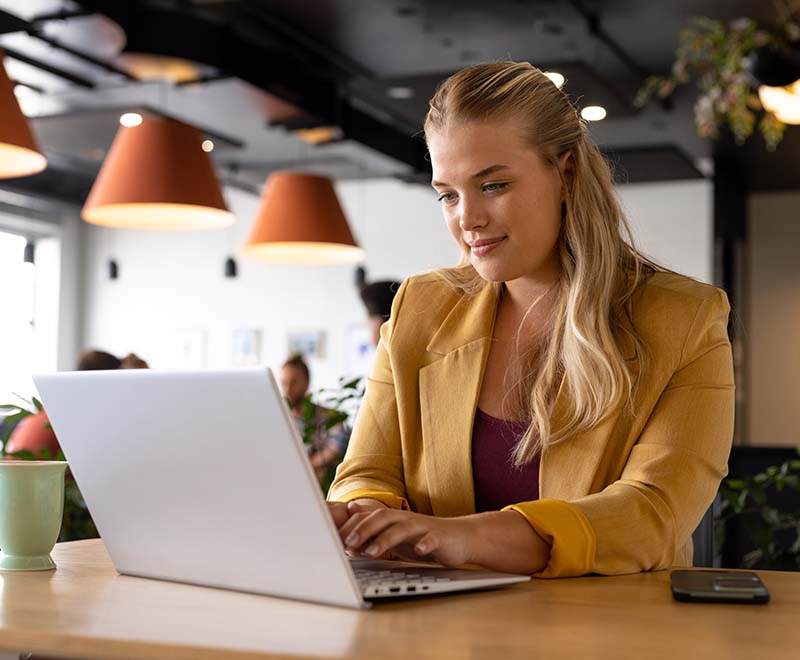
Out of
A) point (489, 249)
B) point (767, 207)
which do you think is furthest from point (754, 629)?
point (767, 207)

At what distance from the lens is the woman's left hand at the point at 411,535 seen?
131 centimetres

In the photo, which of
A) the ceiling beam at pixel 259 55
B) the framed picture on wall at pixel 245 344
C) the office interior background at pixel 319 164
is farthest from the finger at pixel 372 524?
the framed picture on wall at pixel 245 344

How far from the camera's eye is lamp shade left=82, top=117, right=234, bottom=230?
4.85 metres

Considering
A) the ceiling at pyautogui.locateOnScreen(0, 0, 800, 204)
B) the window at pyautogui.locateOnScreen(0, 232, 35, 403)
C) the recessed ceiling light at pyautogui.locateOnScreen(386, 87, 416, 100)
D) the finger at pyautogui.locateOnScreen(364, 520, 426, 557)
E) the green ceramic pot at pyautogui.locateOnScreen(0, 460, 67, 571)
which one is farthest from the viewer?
the window at pyautogui.locateOnScreen(0, 232, 35, 403)

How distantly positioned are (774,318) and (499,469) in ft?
30.1

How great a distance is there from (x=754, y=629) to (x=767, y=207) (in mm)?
9821

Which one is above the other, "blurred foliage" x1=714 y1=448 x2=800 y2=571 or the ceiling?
the ceiling

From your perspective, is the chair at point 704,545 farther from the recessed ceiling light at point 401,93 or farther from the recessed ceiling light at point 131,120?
the recessed ceiling light at point 401,93

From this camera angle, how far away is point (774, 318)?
10.3 metres

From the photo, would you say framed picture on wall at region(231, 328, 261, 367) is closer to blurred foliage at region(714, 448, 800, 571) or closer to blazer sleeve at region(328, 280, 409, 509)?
blurred foliage at region(714, 448, 800, 571)

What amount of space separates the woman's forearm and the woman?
0.21ft

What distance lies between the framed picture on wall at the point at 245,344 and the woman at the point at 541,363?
986cm

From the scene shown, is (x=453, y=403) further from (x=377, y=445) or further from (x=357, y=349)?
(x=357, y=349)

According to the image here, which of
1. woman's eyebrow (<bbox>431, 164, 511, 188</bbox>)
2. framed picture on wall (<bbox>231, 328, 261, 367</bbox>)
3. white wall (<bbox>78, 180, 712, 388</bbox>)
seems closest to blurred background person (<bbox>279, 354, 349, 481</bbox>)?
woman's eyebrow (<bbox>431, 164, 511, 188</bbox>)
